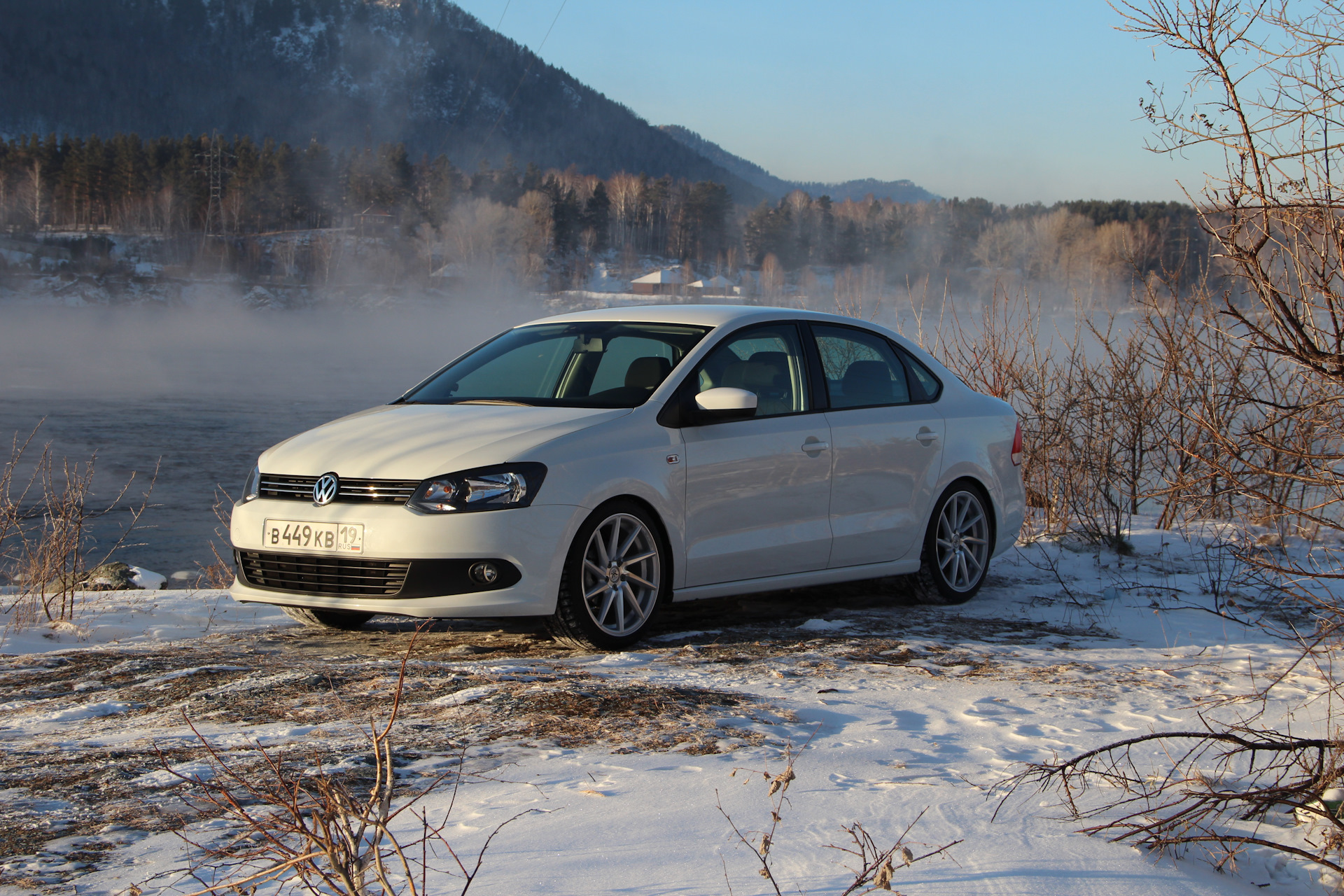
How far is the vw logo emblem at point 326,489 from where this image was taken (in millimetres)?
5508

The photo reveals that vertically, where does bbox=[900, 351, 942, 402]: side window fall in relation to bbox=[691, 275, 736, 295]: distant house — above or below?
below

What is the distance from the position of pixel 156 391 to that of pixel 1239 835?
67.0 meters

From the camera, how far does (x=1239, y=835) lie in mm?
3393

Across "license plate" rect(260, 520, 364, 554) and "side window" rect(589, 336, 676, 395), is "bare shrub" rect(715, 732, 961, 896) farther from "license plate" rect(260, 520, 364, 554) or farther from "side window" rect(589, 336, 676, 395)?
"side window" rect(589, 336, 676, 395)

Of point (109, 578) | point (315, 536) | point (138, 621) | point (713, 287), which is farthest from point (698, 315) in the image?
point (713, 287)

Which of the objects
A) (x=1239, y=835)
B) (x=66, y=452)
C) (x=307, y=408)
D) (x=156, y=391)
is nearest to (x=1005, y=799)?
(x=1239, y=835)

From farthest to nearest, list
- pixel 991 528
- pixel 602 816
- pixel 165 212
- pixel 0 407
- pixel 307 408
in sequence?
pixel 165 212, pixel 307 408, pixel 0 407, pixel 991 528, pixel 602 816

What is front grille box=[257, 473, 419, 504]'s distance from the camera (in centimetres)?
536

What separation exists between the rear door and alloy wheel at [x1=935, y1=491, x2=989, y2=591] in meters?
0.26

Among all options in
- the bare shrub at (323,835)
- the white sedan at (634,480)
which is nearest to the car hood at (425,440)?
the white sedan at (634,480)

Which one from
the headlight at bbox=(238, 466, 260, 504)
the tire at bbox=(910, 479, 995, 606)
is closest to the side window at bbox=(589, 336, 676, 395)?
the headlight at bbox=(238, 466, 260, 504)

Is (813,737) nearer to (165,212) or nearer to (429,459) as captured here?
(429,459)

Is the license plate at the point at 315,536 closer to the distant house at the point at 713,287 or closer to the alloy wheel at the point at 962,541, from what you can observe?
the alloy wheel at the point at 962,541

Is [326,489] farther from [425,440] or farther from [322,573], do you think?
[425,440]
